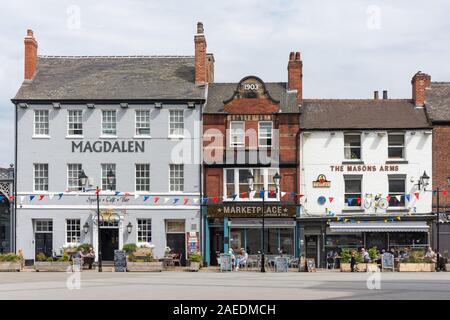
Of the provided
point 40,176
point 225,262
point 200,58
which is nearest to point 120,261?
point 225,262

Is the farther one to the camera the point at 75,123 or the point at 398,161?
the point at 75,123

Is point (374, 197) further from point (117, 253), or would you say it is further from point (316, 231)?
point (117, 253)

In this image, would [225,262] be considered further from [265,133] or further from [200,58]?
[200,58]

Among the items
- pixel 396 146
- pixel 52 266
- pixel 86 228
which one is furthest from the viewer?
pixel 396 146

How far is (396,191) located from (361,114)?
5.25 meters

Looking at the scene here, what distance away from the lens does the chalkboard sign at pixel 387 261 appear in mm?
41594

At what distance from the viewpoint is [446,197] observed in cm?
4841

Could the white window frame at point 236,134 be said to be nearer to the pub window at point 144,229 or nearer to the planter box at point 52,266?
the pub window at point 144,229

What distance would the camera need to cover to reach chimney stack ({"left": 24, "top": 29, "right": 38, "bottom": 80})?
164ft

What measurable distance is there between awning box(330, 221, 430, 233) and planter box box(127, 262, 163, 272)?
1160 centimetres

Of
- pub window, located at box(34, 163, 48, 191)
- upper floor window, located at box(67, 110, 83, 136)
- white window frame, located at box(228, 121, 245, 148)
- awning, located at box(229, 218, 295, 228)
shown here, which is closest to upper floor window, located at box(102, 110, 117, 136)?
upper floor window, located at box(67, 110, 83, 136)

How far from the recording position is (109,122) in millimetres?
49031

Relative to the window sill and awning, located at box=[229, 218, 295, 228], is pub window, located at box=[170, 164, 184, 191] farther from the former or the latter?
the window sill

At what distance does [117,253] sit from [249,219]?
32.9 ft
